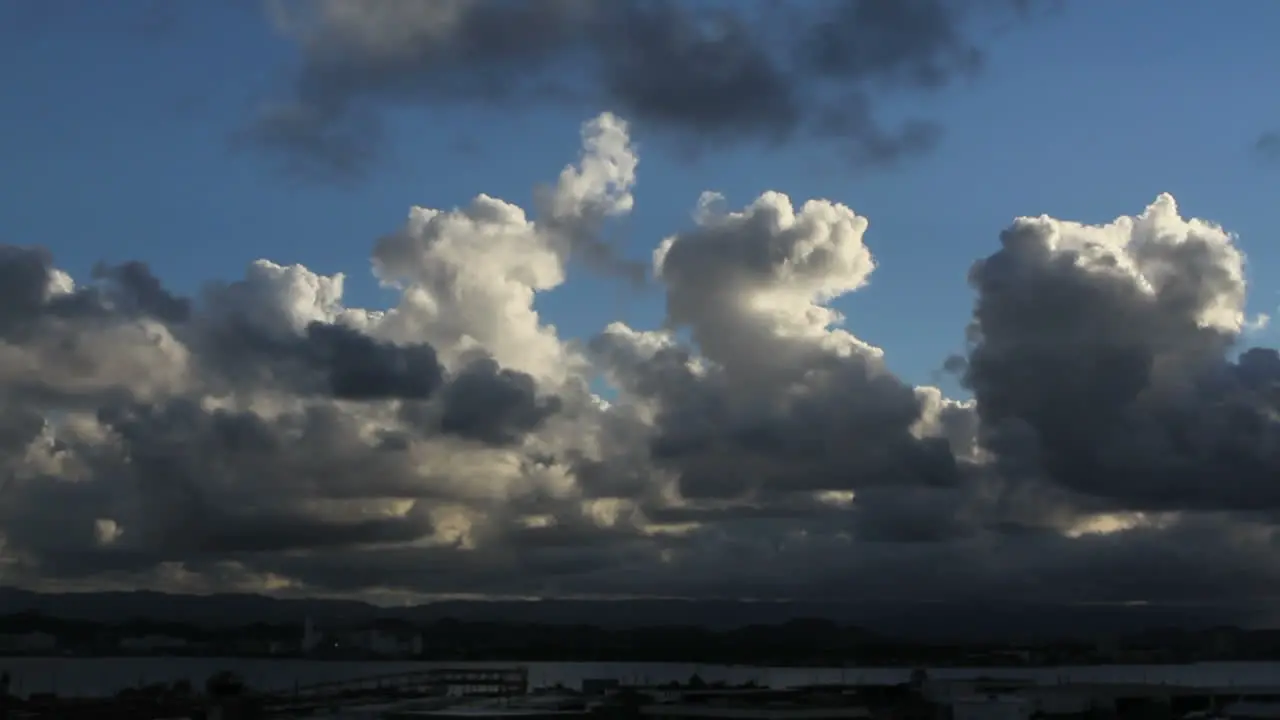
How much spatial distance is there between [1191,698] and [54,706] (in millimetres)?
102788

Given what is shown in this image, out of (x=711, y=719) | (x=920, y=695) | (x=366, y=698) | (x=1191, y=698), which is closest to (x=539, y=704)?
(x=711, y=719)

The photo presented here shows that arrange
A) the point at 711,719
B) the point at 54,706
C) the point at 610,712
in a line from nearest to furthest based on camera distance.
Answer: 1. the point at 711,719
2. the point at 610,712
3. the point at 54,706

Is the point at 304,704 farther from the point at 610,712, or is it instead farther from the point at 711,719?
the point at 711,719

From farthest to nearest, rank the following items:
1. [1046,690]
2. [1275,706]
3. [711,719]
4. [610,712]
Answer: [1046,690] → [1275,706] → [610,712] → [711,719]

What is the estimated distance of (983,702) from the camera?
11300 cm

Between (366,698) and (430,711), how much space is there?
205 feet

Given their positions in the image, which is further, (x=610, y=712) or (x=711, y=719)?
(x=610, y=712)

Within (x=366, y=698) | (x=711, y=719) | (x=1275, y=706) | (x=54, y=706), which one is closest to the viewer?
(x=711, y=719)

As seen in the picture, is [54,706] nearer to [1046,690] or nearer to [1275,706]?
[1046,690]

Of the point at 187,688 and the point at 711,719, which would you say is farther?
the point at 187,688

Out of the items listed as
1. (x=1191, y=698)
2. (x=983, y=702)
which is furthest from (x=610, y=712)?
(x=1191, y=698)

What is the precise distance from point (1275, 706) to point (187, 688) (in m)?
116

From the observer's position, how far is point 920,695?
139 m

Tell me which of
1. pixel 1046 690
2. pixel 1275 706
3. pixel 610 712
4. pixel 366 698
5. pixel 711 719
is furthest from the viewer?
pixel 366 698
